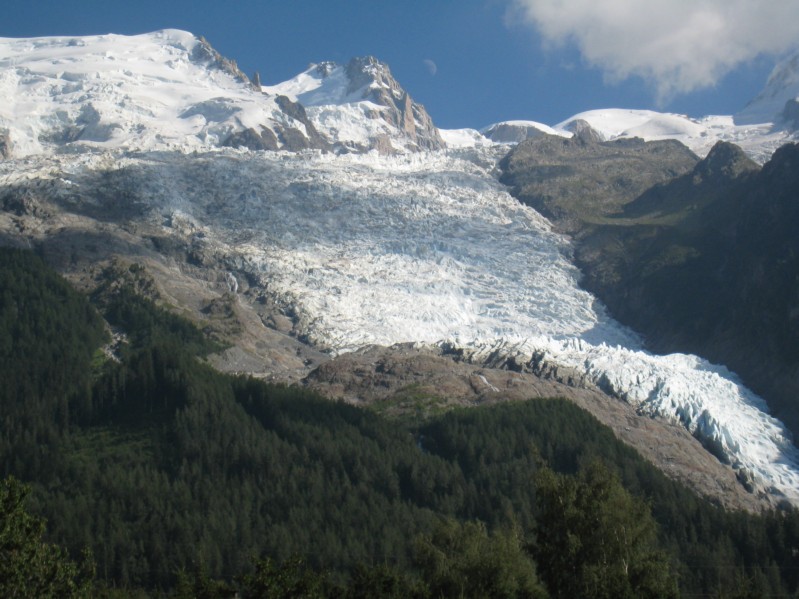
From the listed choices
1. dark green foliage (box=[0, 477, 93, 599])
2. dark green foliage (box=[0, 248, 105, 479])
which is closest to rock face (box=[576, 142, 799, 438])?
dark green foliage (box=[0, 248, 105, 479])

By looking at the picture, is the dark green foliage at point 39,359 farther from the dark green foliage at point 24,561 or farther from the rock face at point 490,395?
the dark green foliage at point 24,561

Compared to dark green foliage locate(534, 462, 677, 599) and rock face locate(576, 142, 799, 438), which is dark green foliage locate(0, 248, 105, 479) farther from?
rock face locate(576, 142, 799, 438)

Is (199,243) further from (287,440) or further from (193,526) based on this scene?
(193,526)

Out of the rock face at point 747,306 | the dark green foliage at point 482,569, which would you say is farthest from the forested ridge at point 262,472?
the rock face at point 747,306

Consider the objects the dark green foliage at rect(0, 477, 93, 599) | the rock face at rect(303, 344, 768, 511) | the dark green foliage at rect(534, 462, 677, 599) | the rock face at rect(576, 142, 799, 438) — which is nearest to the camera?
the dark green foliage at rect(0, 477, 93, 599)

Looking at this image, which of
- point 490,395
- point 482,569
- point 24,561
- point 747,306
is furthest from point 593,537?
point 747,306

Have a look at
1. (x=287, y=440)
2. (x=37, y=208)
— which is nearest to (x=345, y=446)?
(x=287, y=440)
